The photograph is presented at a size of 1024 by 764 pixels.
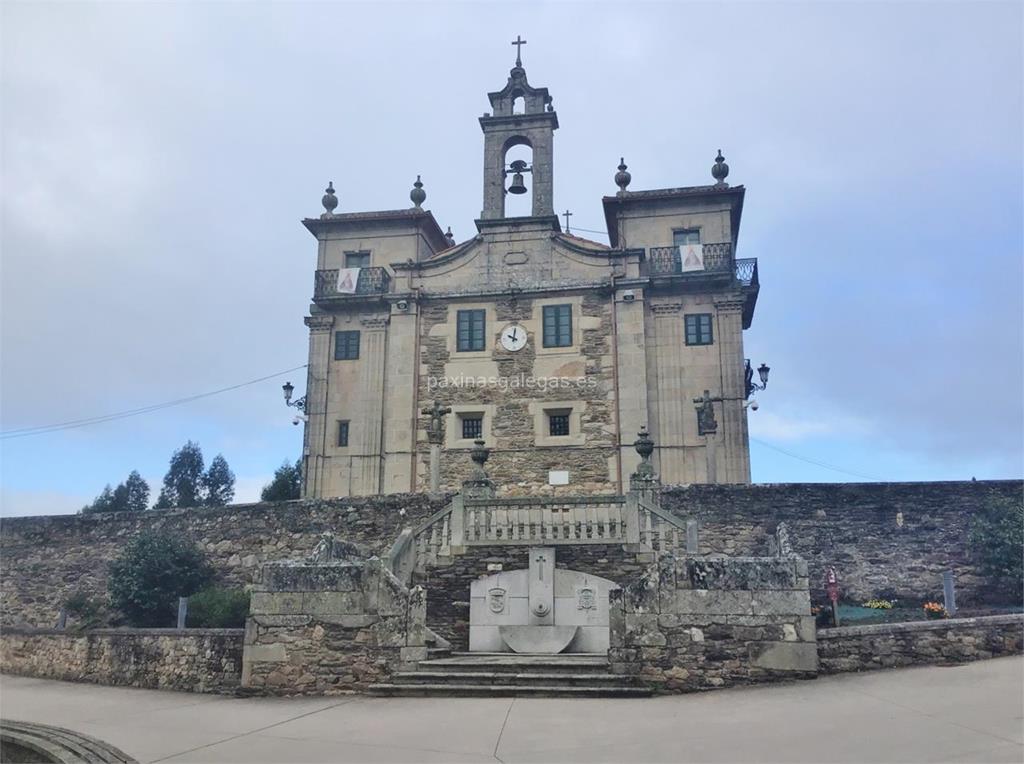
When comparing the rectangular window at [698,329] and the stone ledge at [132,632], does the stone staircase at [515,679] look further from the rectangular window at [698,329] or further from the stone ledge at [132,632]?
the rectangular window at [698,329]

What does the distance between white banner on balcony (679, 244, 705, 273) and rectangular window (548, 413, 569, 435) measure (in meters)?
6.63

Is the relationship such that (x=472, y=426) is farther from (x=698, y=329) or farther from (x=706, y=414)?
(x=698, y=329)

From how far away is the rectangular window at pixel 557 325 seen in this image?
28203 mm

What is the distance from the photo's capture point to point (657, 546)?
601 inches

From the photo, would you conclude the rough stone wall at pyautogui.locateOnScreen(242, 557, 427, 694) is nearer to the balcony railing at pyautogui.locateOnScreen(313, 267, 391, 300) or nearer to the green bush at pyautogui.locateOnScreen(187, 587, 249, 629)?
the green bush at pyautogui.locateOnScreen(187, 587, 249, 629)

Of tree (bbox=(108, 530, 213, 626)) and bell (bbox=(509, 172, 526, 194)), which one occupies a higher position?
bell (bbox=(509, 172, 526, 194))

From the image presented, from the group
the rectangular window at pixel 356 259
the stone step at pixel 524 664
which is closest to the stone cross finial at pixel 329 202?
the rectangular window at pixel 356 259

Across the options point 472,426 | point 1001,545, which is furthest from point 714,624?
point 472,426

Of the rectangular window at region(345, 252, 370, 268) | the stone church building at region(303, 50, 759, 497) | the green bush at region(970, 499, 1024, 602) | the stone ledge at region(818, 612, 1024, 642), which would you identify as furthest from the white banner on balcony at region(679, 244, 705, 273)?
the stone ledge at region(818, 612, 1024, 642)

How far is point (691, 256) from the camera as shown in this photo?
28.6m

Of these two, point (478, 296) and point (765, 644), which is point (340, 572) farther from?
point (478, 296)

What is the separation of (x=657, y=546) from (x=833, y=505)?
5.17 meters

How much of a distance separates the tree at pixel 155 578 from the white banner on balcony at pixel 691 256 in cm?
1802

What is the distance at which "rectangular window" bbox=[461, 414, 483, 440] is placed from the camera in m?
27.8
